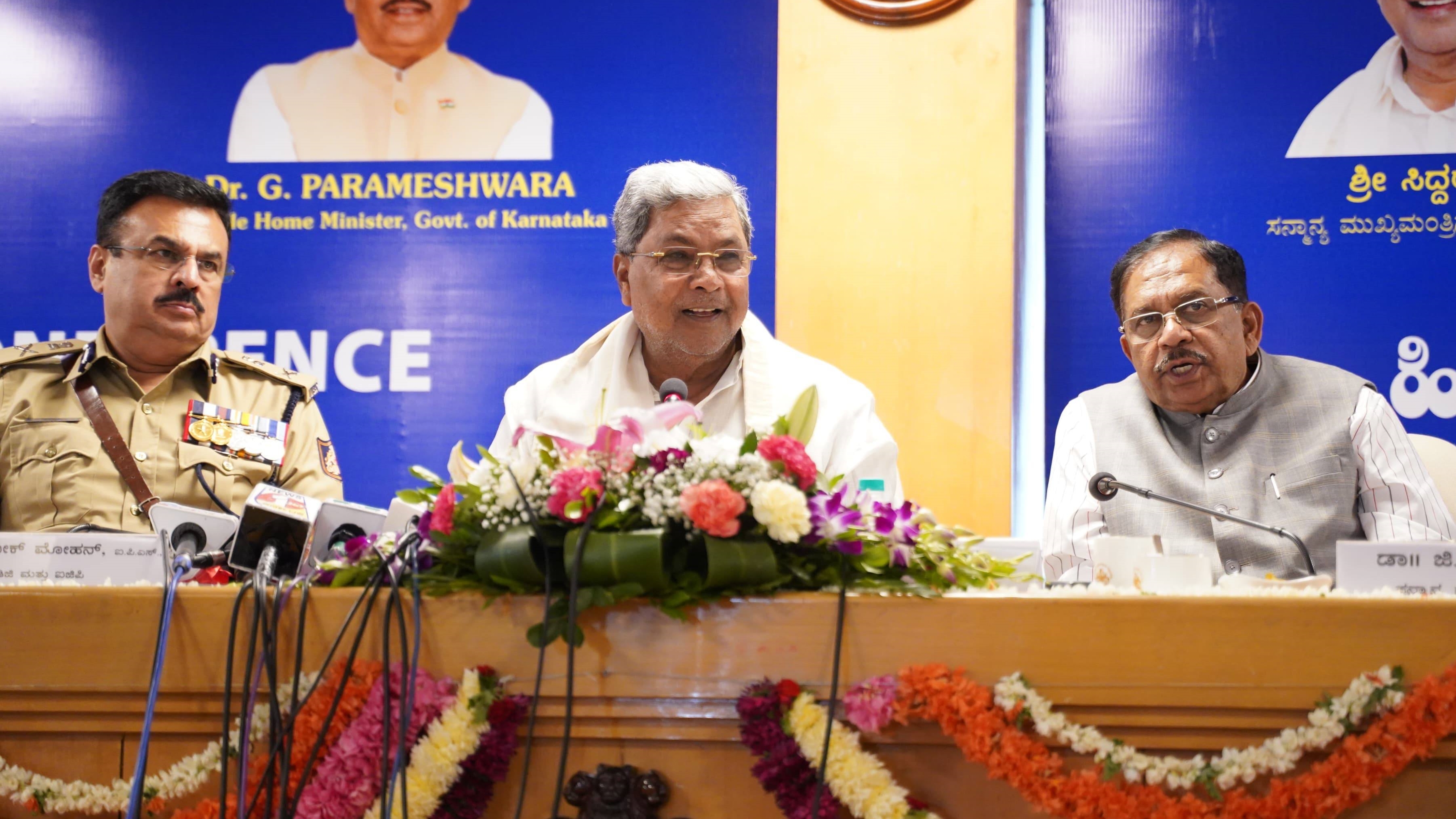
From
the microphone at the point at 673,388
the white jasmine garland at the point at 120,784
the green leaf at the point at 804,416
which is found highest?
the microphone at the point at 673,388

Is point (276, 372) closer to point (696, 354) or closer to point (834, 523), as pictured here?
point (696, 354)

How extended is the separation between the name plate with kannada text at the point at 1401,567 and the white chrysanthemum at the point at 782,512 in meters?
0.73

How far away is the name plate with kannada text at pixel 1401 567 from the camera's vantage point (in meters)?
1.52

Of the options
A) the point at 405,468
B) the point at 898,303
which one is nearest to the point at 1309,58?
the point at 898,303

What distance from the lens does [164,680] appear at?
4.90ft

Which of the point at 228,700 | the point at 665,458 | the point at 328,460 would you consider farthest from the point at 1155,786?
the point at 328,460

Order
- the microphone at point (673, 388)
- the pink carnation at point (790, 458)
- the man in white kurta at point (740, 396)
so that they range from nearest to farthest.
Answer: the pink carnation at point (790, 458) → the microphone at point (673, 388) → the man in white kurta at point (740, 396)

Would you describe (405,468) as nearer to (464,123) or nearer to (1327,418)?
(464,123)

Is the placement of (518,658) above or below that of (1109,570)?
below

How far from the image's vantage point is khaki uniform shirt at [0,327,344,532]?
108 inches

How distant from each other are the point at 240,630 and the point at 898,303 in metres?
2.69

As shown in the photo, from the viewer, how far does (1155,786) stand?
1350 millimetres

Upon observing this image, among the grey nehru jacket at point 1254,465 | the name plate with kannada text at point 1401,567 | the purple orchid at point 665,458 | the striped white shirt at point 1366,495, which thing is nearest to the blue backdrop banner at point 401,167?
the striped white shirt at point 1366,495

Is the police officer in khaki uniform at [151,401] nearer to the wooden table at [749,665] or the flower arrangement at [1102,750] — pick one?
the wooden table at [749,665]
